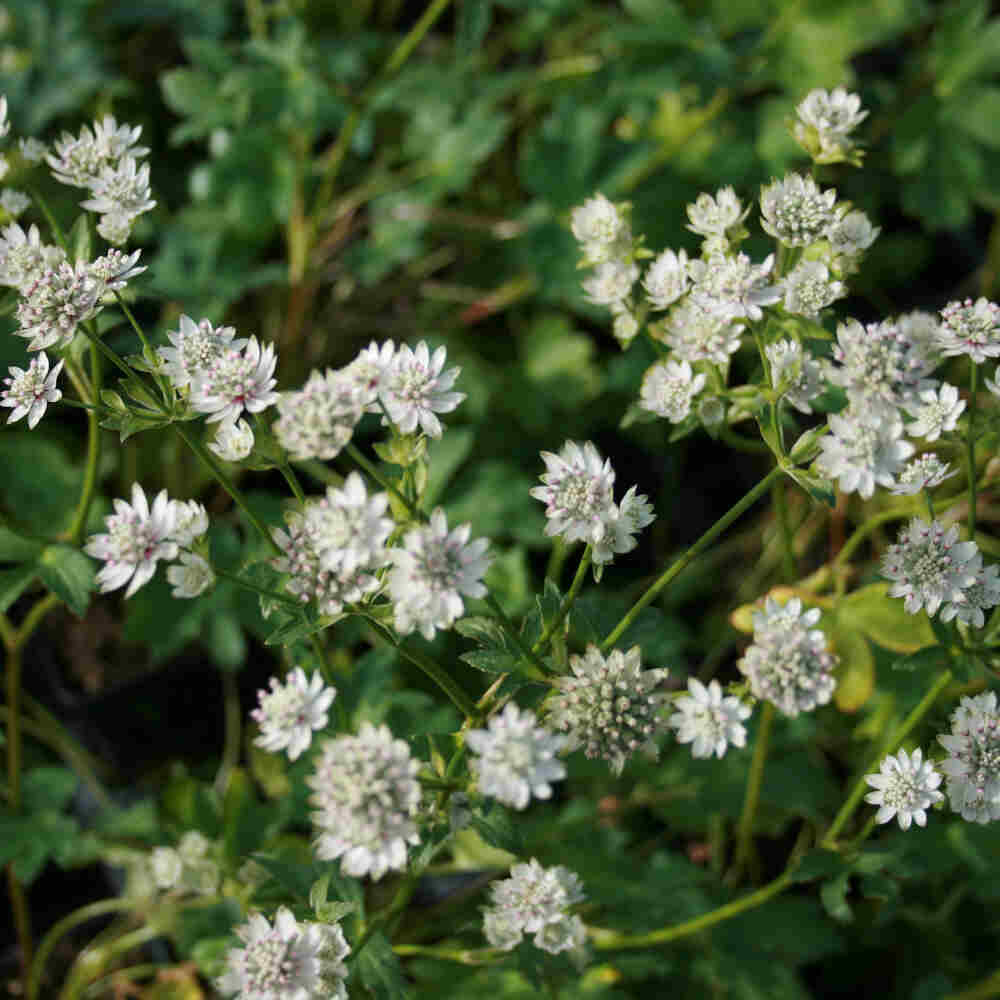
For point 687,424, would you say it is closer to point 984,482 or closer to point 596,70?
point 984,482

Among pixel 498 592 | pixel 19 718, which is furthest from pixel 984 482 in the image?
pixel 19 718

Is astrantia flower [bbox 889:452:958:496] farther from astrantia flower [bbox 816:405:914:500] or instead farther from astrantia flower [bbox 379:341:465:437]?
astrantia flower [bbox 379:341:465:437]

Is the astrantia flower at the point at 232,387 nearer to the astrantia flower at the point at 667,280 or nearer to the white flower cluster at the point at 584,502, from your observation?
the white flower cluster at the point at 584,502

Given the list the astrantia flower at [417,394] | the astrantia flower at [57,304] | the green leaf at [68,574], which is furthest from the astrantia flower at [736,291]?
the green leaf at [68,574]

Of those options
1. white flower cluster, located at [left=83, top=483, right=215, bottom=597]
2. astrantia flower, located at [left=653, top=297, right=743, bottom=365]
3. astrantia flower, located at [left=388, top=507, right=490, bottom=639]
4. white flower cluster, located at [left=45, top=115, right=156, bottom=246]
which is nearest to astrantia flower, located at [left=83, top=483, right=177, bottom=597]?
white flower cluster, located at [left=83, top=483, right=215, bottom=597]

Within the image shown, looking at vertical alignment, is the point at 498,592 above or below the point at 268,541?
above

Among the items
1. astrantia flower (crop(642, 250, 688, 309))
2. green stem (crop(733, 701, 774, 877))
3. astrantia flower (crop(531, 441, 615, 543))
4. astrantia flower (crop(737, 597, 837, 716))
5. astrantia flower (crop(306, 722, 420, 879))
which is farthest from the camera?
green stem (crop(733, 701, 774, 877))
